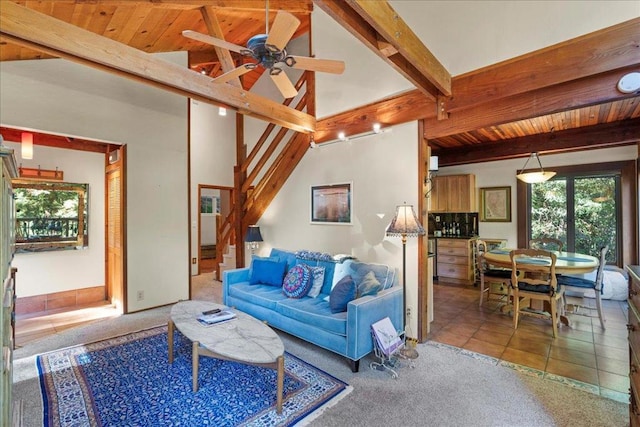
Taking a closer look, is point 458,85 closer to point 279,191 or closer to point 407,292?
point 407,292

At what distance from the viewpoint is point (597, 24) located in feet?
7.74

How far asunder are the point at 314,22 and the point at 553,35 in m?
3.21

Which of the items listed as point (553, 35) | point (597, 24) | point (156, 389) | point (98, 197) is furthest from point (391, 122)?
point (98, 197)

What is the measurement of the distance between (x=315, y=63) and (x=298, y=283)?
233 centimetres

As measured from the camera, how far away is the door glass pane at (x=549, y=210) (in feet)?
17.8

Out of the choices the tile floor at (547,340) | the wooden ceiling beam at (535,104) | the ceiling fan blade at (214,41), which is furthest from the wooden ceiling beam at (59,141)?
the tile floor at (547,340)

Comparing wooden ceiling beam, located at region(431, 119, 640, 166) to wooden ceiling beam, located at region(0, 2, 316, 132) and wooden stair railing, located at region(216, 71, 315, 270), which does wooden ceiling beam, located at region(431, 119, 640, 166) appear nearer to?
wooden stair railing, located at region(216, 71, 315, 270)

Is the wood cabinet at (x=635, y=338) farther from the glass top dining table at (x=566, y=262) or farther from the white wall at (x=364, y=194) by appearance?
the glass top dining table at (x=566, y=262)

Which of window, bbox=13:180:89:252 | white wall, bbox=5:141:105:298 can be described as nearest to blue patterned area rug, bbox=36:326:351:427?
white wall, bbox=5:141:105:298

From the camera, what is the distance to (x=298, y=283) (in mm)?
3465

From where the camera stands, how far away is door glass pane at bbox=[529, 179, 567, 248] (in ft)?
17.8

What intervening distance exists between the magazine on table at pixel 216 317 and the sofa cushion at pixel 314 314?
64cm

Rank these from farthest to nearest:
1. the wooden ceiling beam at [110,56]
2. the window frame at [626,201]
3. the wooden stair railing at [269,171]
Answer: the wooden stair railing at [269,171]
the window frame at [626,201]
the wooden ceiling beam at [110,56]

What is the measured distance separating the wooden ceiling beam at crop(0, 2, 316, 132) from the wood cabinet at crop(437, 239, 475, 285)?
4.54 metres
